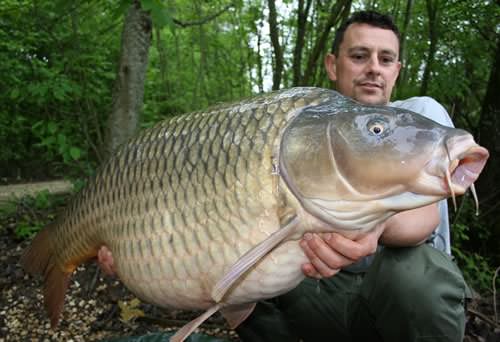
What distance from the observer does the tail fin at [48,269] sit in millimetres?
1582

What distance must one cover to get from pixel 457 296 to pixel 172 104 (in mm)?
3825

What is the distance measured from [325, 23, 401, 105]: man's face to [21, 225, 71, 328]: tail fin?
1.28m

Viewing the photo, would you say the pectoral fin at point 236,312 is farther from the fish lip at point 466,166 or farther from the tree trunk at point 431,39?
the tree trunk at point 431,39

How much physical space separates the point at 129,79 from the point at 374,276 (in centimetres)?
186

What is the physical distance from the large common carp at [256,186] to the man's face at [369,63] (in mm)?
993

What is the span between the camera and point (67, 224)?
1483 mm

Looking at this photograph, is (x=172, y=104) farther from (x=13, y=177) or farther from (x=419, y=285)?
(x=419, y=285)

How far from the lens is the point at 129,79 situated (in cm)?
279

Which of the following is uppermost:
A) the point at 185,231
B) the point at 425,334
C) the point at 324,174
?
the point at 324,174

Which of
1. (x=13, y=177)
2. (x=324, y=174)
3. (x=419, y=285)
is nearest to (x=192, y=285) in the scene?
(x=324, y=174)

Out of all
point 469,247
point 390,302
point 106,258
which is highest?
point 106,258

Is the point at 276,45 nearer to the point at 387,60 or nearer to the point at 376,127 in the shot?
the point at 387,60

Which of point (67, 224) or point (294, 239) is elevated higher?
point (294, 239)

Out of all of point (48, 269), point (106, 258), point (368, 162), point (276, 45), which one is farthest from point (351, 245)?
point (276, 45)
